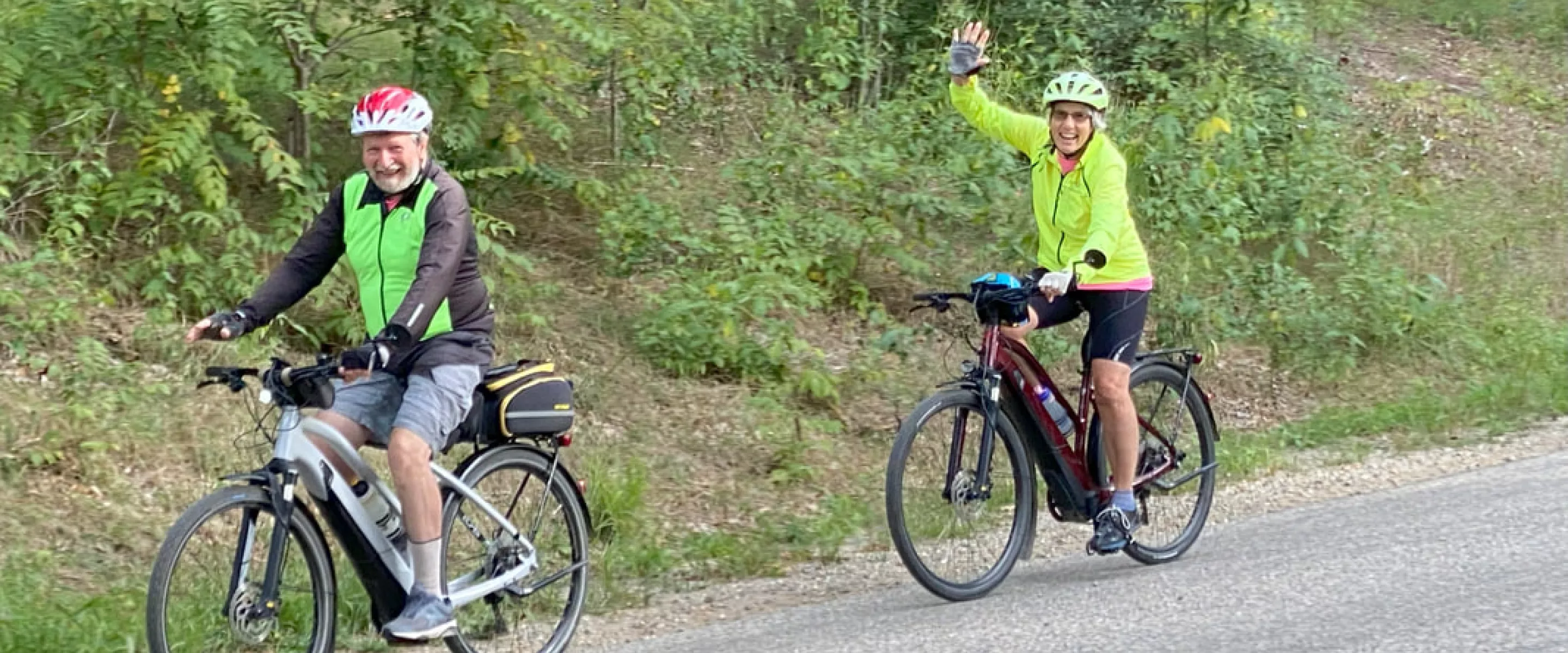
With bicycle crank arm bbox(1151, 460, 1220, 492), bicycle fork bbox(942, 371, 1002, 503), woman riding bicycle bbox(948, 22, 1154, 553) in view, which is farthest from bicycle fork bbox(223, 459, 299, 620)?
bicycle crank arm bbox(1151, 460, 1220, 492)

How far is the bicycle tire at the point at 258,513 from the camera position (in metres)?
5.25

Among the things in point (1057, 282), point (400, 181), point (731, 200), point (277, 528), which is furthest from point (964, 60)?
point (731, 200)

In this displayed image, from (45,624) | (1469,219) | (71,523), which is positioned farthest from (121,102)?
(1469,219)

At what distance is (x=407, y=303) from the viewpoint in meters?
5.66

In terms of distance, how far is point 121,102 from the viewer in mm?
9641

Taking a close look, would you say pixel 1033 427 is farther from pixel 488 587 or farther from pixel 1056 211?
pixel 488 587

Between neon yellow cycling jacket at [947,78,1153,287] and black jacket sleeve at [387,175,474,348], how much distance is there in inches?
102

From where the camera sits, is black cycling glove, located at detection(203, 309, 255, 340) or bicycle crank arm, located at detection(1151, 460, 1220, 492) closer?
black cycling glove, located at detection(203, 309, 255, 340)

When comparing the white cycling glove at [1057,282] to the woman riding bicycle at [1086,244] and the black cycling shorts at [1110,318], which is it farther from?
the black cycling shorts at [1110,318]

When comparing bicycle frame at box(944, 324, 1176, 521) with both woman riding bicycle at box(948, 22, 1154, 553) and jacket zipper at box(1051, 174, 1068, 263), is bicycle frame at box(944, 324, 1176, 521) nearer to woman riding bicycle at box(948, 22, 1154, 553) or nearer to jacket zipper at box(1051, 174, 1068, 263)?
woman riding bicycle at box(948, 22, 1154, 553)

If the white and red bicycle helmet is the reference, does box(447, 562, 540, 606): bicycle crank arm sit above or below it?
below

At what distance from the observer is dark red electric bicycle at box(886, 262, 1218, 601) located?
7.04 metres

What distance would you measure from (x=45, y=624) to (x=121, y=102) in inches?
164

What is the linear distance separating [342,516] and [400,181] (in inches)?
45.5
